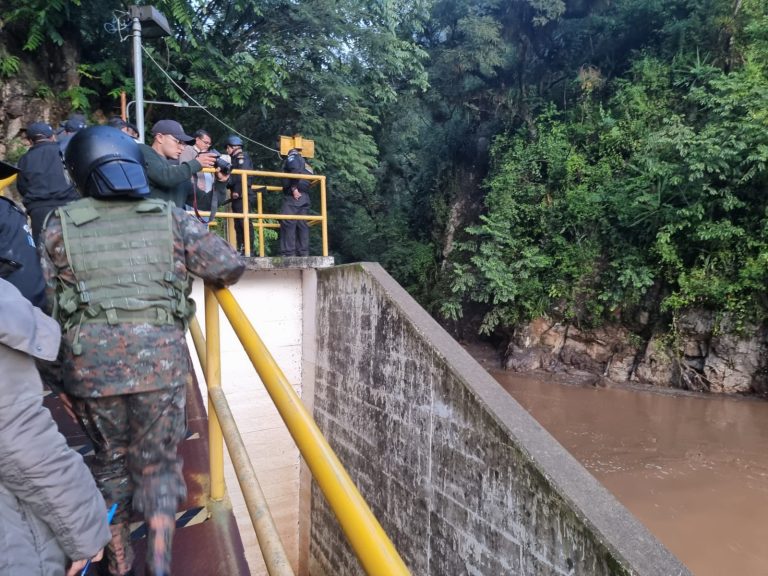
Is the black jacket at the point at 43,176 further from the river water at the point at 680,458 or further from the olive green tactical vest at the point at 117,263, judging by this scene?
the river water at the point at 680,458

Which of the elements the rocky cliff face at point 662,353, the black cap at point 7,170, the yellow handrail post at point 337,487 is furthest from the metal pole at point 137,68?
the rocky cliff face at point 662,353

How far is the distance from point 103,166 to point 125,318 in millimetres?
502

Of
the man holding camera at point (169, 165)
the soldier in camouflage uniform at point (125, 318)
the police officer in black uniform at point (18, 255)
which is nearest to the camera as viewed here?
the soldier in camouflage uniform at point (125, 318)

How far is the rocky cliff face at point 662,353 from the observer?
9.47 m

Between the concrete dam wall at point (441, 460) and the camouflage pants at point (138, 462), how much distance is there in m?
1.85

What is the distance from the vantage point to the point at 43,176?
3.27 meters

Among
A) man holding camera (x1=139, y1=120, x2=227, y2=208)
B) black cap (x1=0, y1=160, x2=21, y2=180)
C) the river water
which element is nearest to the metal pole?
man holding camera (x1=139, y1=120, x2=227, y2=208)

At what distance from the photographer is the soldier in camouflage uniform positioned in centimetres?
157

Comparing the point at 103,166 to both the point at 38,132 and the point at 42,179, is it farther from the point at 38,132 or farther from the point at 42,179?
the point at 38,132

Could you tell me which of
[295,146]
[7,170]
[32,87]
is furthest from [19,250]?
[32,87]

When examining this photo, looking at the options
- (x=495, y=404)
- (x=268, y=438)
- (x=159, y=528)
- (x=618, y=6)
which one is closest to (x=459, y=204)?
(x=618, y=6)

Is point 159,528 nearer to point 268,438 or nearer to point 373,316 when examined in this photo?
point 373,316

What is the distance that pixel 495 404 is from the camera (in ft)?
10.1

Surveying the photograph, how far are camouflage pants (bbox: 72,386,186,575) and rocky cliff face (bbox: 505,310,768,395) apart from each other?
10.7 metres
